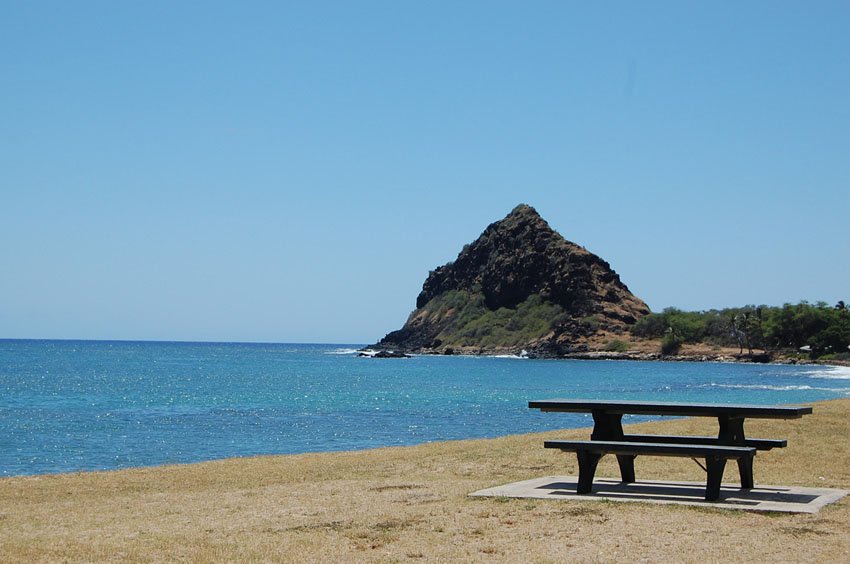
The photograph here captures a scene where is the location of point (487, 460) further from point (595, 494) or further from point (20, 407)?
point (20, 407)

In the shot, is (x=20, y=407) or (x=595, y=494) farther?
(x=20, y=407)

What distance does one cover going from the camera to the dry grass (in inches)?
388

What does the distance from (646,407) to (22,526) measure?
334 inches

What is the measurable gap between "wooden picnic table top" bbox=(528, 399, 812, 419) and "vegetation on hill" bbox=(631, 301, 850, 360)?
444 ft

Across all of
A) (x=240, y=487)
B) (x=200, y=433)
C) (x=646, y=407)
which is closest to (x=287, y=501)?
(x=240, y=487)

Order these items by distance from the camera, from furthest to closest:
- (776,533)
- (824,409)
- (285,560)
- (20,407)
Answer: (20,407)
(824,409)
(776,533)
(285,560)

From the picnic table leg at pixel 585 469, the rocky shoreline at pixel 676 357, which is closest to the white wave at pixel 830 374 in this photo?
the rocky shoreline at pixel 676 357

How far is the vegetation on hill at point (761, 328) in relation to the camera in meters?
145

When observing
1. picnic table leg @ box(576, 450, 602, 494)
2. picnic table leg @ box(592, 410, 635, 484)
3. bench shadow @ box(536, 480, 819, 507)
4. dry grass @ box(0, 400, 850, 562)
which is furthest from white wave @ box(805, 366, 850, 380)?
picnic table leg @ box(576, 450, 602, 494)

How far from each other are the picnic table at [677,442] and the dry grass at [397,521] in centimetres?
93

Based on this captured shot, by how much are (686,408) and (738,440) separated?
104 centimetres

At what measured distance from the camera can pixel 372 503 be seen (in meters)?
13.2

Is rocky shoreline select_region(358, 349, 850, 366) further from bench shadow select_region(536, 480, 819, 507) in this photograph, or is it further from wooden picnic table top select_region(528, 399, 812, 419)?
wooden picnic table top select_region(528, 399, 812, 419)

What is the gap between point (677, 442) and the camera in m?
14.1
